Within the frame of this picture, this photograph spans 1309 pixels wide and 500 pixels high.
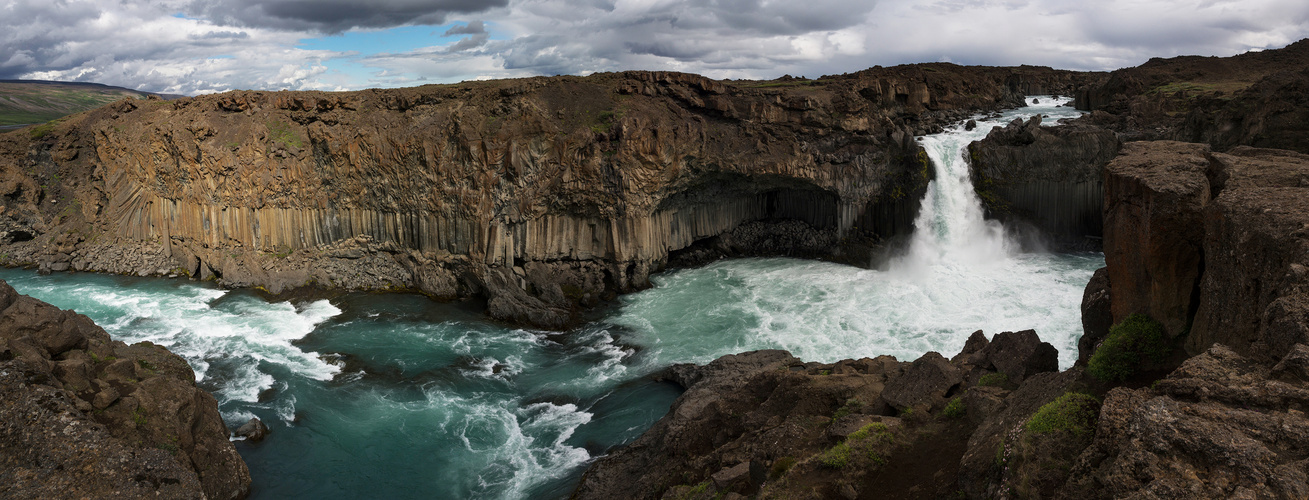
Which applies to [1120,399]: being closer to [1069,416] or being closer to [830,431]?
[1069,416]

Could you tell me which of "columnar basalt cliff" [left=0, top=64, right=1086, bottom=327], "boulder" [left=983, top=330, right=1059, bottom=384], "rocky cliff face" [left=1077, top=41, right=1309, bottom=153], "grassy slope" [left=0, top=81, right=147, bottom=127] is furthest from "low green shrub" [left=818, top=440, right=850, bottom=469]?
"grassy slope" [left=0, top=81, right=147, bottom=127]

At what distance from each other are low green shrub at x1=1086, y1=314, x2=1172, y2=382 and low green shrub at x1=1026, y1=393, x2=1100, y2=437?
1.15 m

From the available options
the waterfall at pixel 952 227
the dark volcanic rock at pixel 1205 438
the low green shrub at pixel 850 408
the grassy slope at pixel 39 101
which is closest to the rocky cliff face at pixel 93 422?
the low green shrub at pixel 850 408

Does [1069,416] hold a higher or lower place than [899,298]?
higher

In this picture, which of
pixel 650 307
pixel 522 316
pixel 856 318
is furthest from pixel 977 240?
pixel 522 316

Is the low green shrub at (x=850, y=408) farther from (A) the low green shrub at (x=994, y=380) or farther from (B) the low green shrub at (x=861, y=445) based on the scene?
(A) the low green shrub at (x=994, y=380)

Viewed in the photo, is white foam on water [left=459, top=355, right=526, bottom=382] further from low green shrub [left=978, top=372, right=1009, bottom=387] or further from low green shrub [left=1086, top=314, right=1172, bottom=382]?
low green shrub [left=1086, top=314, right=1172, bottom=382]

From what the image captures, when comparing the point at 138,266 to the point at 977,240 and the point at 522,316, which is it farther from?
the point at 977,240

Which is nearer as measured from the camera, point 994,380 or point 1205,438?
point 1205,438

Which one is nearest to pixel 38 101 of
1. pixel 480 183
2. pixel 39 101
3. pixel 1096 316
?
pixel 39 101

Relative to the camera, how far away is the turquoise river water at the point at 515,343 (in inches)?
798

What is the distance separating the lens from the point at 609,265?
36906 millimetres

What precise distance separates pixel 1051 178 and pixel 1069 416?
119 ft

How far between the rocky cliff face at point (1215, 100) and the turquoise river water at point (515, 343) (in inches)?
333
